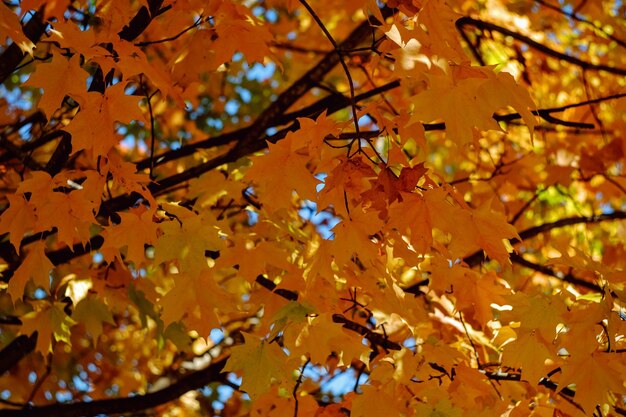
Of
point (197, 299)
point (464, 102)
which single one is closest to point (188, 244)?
point (197, 299)

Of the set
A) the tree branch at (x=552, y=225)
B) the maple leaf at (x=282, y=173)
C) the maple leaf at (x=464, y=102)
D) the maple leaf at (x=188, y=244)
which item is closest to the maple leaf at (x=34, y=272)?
the maple leaf at (x=188, y=244)

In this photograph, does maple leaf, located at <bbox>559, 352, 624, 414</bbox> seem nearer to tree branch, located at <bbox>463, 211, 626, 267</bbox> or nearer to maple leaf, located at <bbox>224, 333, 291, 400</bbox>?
maple leaf, located at <bbox>224, 333, 291, 400</bbox>

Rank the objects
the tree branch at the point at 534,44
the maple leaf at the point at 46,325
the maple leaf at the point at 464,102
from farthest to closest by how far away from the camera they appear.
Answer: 1. the tree branch at the point at 534,44
2. the maple leaf at the point at 46,325
3. the maple leaf at the point at 464,102

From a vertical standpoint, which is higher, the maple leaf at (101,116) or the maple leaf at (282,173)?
the maple leaf at (101,116)

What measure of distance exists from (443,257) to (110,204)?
1365 mm

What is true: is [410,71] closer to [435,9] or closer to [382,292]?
[435,9]

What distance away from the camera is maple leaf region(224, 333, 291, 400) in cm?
215

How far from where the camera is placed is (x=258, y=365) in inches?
86.0

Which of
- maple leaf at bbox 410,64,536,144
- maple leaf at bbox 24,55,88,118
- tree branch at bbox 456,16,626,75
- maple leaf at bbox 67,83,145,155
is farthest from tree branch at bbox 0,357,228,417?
tree branch at bbox 456,16,626,75

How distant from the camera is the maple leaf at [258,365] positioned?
2.15 metres

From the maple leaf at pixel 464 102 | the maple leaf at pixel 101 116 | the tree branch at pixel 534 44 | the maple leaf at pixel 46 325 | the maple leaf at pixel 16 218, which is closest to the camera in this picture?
the maple leaf at pixel 464 102

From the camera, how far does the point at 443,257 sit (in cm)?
256

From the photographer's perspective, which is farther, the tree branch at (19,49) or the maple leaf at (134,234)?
the tree branch at (19,49)

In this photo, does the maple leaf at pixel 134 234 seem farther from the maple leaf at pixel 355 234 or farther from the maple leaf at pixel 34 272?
the maple leaf at pixel 355 234
